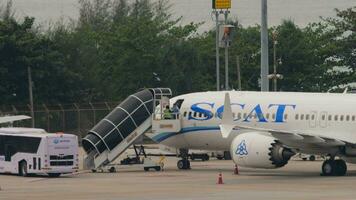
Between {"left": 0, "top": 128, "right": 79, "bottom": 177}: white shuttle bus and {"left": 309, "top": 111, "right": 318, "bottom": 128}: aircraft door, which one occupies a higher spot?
{"left": 309, "top": 111, "right": 318, "bottom": 128}: aircraft door

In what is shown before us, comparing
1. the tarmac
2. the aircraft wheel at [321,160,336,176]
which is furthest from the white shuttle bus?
the aircraft wheel at [321,160,336,176]

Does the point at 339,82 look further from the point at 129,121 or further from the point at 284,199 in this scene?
the point at 284,199

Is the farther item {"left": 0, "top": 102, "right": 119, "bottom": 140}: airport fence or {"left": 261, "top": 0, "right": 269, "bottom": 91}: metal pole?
{"left": 0, "top": 102, "right": 119, "bottom": 140}: airport fence

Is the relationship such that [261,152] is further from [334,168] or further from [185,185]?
[185,185]

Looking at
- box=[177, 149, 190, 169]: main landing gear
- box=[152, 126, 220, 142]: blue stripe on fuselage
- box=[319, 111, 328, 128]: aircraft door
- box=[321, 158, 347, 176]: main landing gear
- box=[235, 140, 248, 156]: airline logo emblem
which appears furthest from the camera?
box=[177, 149, 190, 169]: main landing gear

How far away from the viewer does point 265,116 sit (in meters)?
51.6

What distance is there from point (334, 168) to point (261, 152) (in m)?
3.52

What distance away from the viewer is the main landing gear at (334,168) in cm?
4903

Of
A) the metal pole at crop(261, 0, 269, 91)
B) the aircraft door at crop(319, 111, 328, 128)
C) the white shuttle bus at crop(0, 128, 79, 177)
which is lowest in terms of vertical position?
the white shuttle bus at crop(0, 128, 79, 177)

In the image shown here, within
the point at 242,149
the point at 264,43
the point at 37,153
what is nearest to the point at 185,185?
the point at 242,149

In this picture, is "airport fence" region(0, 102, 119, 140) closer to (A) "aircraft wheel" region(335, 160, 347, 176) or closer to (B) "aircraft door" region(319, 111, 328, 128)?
(B) "aircraft door" region(319, 111, 328, 128)

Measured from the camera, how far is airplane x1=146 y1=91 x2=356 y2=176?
48156 millimetres

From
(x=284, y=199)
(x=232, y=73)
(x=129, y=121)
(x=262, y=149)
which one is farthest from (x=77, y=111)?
(x=284, y=199)

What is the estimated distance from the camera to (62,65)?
89.9 m
